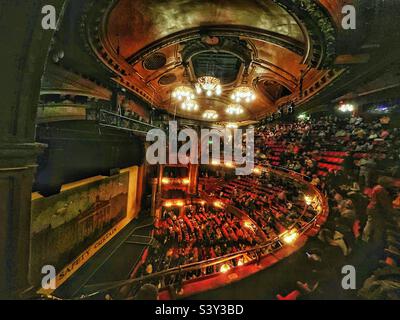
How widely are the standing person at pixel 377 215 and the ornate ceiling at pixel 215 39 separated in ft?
14.0

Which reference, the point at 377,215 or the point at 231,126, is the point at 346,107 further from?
the point at 377,215

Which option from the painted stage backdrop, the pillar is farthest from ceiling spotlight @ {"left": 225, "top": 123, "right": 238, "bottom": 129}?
the pillar

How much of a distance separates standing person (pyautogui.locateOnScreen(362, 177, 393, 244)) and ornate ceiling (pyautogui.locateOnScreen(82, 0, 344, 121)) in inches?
168

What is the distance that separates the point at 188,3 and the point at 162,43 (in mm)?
2023

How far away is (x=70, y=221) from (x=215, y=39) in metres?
8.92

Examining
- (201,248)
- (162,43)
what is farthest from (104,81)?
(201,248)

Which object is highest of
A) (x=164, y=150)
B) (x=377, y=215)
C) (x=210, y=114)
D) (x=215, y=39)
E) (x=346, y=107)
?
(x=215, y=39)

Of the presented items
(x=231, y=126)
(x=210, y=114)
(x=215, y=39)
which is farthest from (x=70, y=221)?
(x=231, y=126)

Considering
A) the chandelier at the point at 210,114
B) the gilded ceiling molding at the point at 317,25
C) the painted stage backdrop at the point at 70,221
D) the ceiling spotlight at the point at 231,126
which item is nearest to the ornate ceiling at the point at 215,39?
the gilded ceiling molding at the point at 317,25

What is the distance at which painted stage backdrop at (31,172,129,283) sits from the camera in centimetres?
559

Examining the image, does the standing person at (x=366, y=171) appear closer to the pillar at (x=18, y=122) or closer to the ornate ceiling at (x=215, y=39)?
the ornate ceiling at (x=215, y=39)

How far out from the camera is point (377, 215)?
14.9 ft

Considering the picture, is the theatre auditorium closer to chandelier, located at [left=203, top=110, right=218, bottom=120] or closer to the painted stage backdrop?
A: the painted stage backdrop
